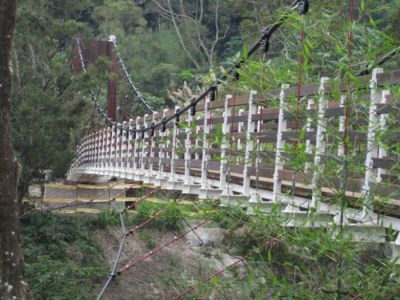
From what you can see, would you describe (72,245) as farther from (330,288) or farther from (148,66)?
(148,66)

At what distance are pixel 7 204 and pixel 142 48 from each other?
18.7 meters

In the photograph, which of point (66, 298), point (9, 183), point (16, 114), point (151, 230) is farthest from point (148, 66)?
point (9, 183)

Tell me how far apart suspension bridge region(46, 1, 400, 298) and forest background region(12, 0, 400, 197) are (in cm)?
13

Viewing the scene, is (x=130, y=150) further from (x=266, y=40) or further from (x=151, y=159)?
(x=266, y=40)

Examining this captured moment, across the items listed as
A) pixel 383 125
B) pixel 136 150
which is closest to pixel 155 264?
pixel 136 150

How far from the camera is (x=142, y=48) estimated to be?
22.4m

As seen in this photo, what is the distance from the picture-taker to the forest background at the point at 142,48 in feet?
7.40

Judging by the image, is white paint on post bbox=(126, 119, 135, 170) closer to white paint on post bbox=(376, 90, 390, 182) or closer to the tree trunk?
the tree trunk

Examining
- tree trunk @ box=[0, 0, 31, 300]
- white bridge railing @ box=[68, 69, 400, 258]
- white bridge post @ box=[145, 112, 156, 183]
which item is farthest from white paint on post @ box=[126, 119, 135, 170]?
tree trunk @ box=[0, 0, 31, 300]

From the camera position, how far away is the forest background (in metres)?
2.26

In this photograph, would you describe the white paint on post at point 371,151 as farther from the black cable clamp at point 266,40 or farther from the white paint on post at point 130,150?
the white paint on post at point 130,150

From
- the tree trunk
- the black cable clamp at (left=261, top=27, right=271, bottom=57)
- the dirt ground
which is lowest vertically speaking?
the dirt ground

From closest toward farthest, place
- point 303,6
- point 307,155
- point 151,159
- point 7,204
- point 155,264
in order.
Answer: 1. point 307,155
2. point 303,6
3. point 7,204
4. point 151,159
5. point 155,264

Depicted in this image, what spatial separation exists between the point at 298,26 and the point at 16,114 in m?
6.65
